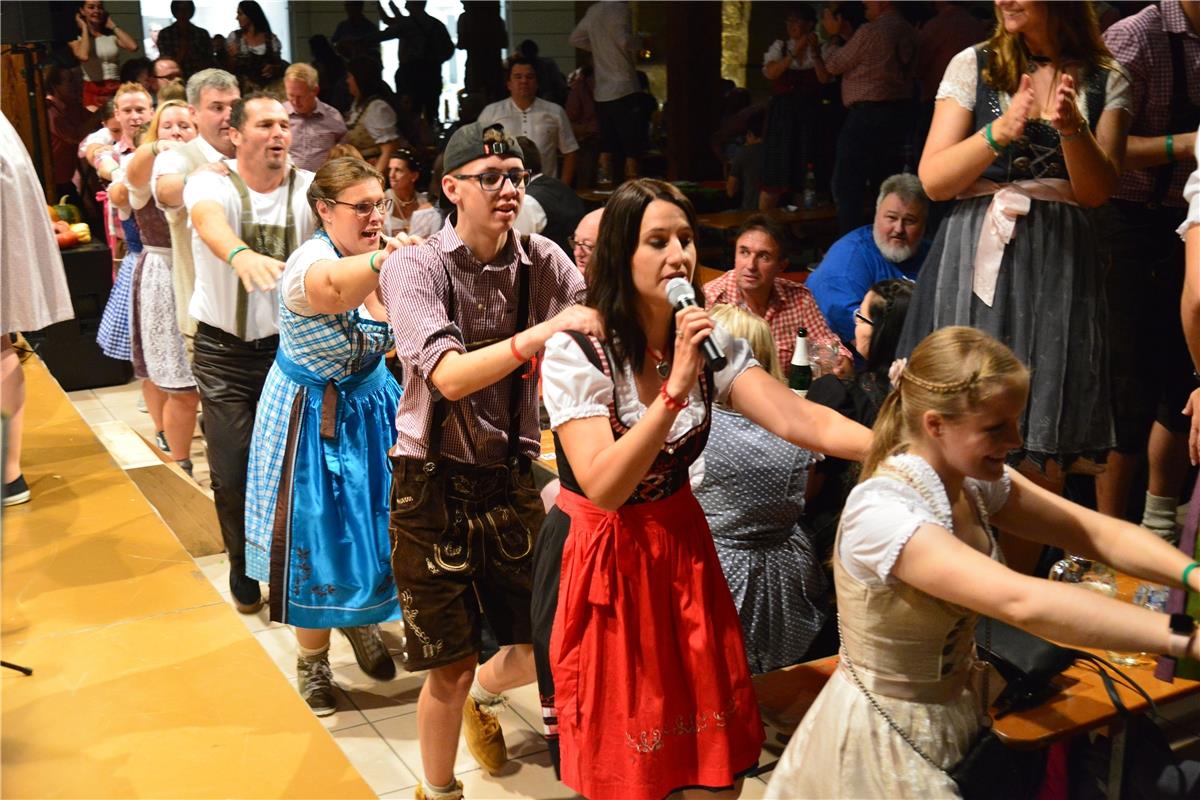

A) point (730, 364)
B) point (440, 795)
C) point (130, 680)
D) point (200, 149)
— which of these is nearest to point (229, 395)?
point (200, 149)

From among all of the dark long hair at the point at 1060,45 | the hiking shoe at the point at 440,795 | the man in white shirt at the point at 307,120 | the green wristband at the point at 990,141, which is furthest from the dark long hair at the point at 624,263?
the man in white shirt at the point at 307,120

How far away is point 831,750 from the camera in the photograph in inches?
78.3

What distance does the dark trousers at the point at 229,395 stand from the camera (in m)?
3.98

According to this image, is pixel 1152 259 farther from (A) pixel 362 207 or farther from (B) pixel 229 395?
(B) pixel 229 395

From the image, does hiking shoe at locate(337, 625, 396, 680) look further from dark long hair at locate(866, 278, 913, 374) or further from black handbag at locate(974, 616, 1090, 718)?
black handbag at locate(974, 616, 1090, 718)

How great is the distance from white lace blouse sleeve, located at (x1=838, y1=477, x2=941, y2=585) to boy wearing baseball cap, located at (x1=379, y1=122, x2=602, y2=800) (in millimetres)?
869

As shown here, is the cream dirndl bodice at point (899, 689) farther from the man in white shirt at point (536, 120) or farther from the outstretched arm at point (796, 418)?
the man in white shirt at point (536, 120)

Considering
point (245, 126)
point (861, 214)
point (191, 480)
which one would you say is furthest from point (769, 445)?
point (861, 214)

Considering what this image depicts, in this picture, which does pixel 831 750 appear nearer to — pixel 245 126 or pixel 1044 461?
pixel 1044 461

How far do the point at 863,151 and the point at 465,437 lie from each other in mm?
4524

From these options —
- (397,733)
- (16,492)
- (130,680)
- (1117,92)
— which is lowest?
(397,733)

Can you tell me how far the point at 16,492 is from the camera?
3975 mm

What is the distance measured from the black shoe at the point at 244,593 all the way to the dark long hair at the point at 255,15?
296 inches

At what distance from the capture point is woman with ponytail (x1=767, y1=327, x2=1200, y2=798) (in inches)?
72.4
